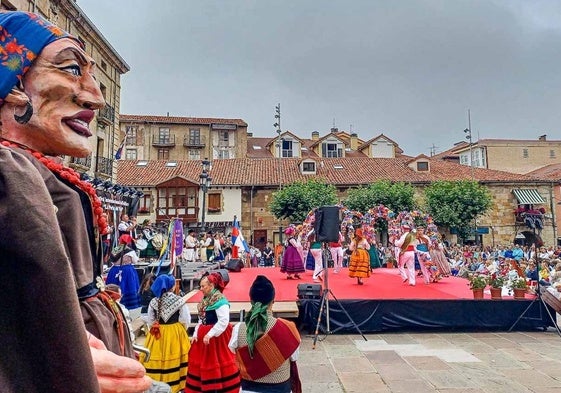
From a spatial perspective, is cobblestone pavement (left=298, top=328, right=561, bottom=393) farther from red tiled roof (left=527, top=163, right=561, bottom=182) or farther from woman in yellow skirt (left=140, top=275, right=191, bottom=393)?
red tiled roof (left=527, top=163, right=561, bottom=182)

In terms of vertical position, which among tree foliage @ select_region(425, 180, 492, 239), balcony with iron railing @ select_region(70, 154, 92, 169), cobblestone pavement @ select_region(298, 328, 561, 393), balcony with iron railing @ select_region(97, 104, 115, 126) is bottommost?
cobblestone pavement @ select_region(298, 328, 561, 393)

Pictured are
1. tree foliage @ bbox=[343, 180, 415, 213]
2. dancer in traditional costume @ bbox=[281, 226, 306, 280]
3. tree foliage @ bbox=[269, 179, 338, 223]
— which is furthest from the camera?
tree foliage @ bbox=[343, 180, 415, 213]

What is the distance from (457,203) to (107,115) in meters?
22.2

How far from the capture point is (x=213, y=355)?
13.4 ft

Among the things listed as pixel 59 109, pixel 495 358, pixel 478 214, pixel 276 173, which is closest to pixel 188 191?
pixel 276 173

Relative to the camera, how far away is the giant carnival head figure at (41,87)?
129 cm

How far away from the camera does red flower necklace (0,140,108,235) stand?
130 cm

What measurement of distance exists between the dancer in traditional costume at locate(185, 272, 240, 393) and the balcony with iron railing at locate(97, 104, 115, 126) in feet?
56.2

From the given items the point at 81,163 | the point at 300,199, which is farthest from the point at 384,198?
the point at 81,163

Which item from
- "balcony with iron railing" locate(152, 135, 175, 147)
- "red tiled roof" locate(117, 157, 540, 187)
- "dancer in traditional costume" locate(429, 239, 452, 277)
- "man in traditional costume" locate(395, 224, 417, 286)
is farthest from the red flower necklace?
"balcony with iron railing" locate(152, 135, 175, 147)

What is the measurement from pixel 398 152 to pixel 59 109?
45.2m

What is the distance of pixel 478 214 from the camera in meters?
26.5

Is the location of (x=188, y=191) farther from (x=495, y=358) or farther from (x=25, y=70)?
(x=25, y=70)

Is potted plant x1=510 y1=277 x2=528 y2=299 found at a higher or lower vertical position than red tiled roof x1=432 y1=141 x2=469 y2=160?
lower
